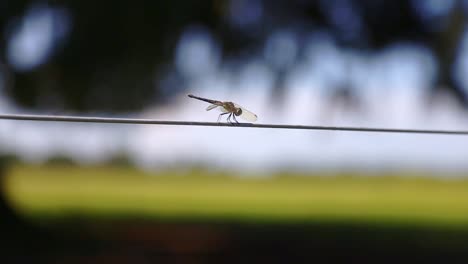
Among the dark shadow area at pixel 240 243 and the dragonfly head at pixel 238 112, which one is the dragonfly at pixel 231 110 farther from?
the dark shadow area at pixel 240 243

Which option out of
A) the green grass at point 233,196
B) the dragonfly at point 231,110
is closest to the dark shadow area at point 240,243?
the green grass at point 233,196

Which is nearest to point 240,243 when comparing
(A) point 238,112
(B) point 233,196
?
(A) point 238,112

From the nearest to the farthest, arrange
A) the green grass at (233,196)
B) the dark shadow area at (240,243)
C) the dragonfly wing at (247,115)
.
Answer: the dragonfly wing at (247,115), the dark shadow area at (240,243), the green grass at (233,196)

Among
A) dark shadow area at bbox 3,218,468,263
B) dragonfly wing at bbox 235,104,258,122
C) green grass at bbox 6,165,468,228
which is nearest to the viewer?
dragonfly wing at bbox 235,104,258,122

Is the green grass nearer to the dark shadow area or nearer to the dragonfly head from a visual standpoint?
the dark shadow area

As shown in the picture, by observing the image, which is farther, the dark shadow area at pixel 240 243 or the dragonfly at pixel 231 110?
the dark shadow area at pixel 240 243

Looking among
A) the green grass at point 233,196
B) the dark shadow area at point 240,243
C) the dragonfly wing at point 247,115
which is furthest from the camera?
the green grass at point 233,196

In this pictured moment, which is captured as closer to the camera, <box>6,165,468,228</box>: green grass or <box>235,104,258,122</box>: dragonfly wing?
<box>235,104,258,122</box>: dragonfly wing

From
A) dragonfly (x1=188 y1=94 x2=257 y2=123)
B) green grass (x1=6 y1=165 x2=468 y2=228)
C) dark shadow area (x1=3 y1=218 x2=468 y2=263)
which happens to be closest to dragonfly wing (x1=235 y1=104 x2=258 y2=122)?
dragonfly (x1=188 y1=94 x2=257 y2=123)

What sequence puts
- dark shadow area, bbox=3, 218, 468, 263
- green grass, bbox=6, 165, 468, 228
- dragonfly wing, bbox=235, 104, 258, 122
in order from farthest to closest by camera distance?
green grass, bbox=6, 165, 468, 228, dark shadow area, bbox=3, 218, 468, 263, dragonfly wing, bbox=235, 104, 258, 122
